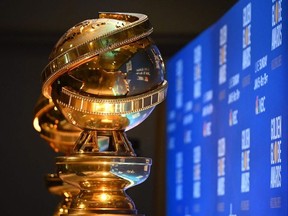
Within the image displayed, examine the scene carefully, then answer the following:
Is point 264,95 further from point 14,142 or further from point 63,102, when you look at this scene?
point 14,142

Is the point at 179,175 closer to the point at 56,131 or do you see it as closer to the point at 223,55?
the point at 223,55

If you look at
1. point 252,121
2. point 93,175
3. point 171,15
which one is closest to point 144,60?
point 93,175

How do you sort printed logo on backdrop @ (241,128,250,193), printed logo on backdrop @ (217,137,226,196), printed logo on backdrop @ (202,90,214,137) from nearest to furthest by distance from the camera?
1. printed logo on backdrop @ (241,128,250,193)
2. printed logo on backdrop @ (217,137,226,196)
3. printed logo on backdrop @ (202,90,214,137)

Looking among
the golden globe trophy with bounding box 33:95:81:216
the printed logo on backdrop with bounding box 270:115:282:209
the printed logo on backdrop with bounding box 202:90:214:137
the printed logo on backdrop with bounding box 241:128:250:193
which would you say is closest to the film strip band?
the golden globe trophy with bounding box 33:95:81:216

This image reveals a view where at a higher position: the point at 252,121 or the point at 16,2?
the point at 16,2

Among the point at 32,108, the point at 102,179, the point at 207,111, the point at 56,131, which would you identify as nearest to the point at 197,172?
the point at 207,111

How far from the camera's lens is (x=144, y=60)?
208 cm

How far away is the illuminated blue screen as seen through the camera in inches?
103

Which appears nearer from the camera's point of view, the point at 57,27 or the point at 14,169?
the point at 57,27

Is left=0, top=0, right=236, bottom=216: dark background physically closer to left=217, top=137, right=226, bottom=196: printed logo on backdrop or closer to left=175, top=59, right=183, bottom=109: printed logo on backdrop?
left=175, top=59, right=183, bottom=109: printed logo on backdrop

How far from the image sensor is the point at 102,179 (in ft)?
6.77

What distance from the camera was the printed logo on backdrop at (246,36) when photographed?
9.71 feet

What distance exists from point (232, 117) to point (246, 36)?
29 centimetres

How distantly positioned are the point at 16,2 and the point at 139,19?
207cm
